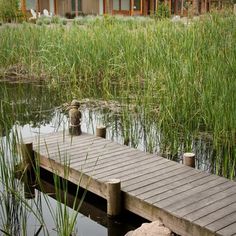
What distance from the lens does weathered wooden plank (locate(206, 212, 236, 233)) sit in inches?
96.1

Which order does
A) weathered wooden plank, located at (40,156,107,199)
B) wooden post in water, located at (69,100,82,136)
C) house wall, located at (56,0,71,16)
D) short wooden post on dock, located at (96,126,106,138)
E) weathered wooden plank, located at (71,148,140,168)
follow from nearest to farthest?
weathered wooden plank, located at (40,156,107,199)
weathered wooden plank, located at (71,148,140,168)
wooden post in water, located at (69,100,82,136)
short wooden post on dock, located at (96,126,106,138)
house wall, located at (56,0,71,16)

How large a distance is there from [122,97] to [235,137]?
1622mm

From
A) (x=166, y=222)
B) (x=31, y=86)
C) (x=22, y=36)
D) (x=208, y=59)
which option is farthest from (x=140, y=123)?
(x=22, y=36)

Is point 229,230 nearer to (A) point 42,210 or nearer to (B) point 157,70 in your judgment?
(A) point 42,210

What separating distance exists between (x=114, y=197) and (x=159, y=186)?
31 centimetres

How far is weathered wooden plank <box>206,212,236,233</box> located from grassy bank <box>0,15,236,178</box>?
2.28 feet

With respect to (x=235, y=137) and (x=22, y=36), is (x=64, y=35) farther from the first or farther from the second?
(x=235, y=137)

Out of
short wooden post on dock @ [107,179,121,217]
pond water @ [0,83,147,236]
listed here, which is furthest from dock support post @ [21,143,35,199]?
short wooden post on dock @ [107,179,121,217]

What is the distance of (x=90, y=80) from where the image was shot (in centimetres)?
645

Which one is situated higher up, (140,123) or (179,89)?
(179,89)

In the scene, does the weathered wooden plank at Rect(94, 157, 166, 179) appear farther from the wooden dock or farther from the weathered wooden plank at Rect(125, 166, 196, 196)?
the weathered wooden plank at Rect(125, 166, 196, 196)

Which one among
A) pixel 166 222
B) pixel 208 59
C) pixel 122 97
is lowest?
pixel 166 222

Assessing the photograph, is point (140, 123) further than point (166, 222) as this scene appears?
Yes

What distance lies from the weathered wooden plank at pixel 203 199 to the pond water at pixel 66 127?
15.5 inches
